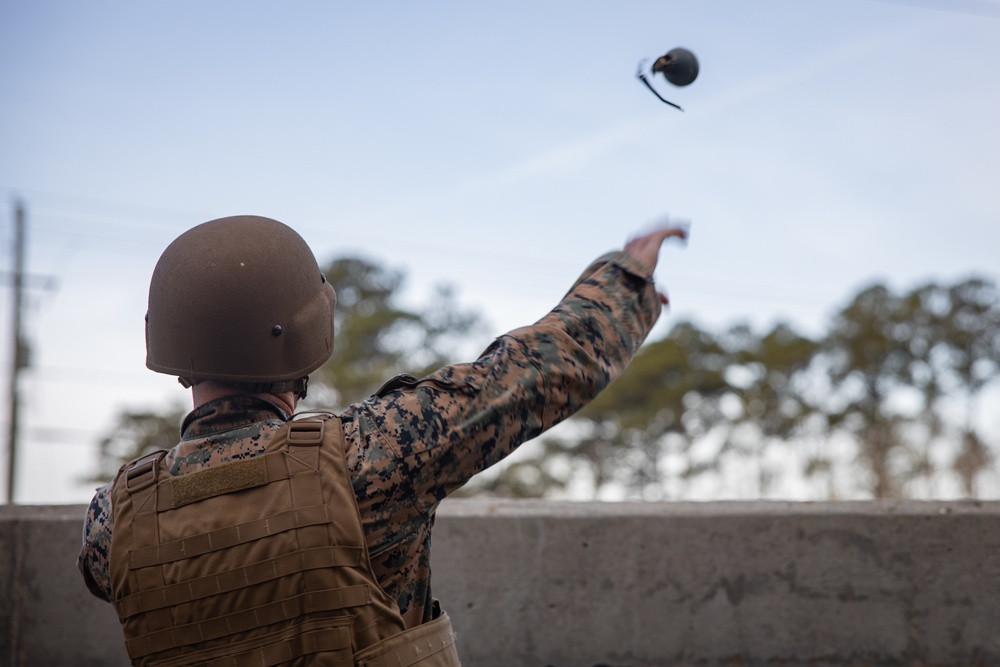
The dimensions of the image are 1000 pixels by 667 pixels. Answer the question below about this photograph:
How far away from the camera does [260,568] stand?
187cm

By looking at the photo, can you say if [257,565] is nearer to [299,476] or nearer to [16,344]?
[299,476]

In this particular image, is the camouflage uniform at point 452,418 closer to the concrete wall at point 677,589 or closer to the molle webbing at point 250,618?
the molle webbing at point 250,618

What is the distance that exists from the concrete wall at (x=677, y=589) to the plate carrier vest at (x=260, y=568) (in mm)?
2160

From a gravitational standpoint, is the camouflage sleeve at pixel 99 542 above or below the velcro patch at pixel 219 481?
below

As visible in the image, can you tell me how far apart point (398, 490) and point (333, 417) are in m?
0.19

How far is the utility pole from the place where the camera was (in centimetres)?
2169

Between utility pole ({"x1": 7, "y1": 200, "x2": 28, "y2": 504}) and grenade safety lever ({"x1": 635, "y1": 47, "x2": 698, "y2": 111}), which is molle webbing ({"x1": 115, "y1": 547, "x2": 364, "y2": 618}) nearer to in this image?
grenade safety lever ({"x1": 635, "y1": 47, "x2": 698, "y2": 111})

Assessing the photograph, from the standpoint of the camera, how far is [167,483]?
1.97 metres

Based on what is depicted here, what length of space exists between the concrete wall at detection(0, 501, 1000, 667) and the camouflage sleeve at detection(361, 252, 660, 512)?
224 centimetres

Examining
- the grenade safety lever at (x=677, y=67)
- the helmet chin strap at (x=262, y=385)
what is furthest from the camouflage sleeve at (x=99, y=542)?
the grenade safety lever at (x=677, y=67)

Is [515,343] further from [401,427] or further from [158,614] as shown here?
[158,614]

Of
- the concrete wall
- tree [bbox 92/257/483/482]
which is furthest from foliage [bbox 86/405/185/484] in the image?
the concrete wall

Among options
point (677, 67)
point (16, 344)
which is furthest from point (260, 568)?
point (16, 344)

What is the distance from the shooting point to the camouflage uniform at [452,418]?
1887 mm
